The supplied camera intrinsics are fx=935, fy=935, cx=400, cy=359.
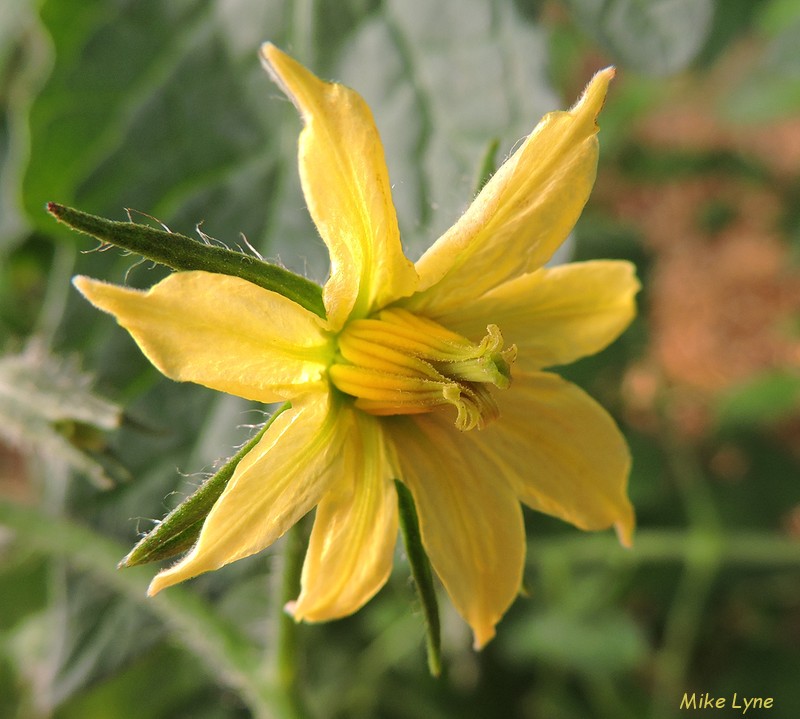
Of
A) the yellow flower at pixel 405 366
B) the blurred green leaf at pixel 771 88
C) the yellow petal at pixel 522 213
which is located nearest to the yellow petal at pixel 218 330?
the yellow flower at pixel 405 366

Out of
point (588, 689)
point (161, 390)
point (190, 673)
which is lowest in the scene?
point (588, 689)

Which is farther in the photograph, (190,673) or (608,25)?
(190,673)

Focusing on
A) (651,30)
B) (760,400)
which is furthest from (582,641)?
(651,30)

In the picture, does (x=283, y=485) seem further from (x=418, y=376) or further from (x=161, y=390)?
(x=161, y=390)

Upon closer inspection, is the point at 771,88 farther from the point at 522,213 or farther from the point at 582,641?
the point at 522,213

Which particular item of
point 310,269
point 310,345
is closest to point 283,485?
point 310,345

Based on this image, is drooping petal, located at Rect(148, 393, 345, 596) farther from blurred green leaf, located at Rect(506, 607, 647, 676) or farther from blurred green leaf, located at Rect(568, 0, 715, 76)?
blurred green leaf, located at Rect(506, 607, 647, 676)

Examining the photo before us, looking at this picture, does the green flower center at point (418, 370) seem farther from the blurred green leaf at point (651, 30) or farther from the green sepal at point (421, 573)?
the blurred green leaf at point (651, 30)
